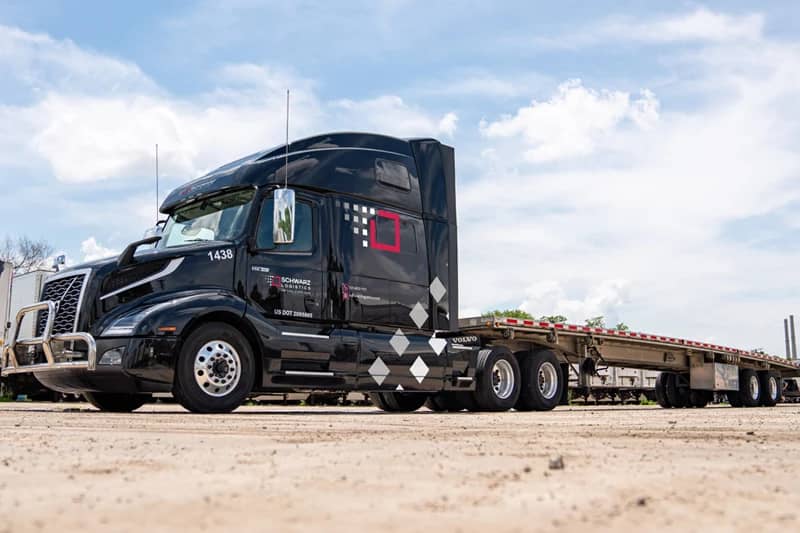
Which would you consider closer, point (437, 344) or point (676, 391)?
point (437, 344)

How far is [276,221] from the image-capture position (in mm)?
9266

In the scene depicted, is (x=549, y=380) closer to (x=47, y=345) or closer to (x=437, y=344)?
(x=437, y=344)

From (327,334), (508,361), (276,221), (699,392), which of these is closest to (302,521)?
(276,221)

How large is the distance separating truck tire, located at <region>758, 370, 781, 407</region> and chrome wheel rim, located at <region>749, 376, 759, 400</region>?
0.33 m

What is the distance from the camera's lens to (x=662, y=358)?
693 inches

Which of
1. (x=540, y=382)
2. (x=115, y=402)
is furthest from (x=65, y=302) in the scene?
(x=540, y=382)

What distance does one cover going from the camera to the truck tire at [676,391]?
1908 centimetres

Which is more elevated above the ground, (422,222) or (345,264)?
(422,222)

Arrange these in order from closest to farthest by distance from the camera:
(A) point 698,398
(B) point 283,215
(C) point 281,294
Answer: (B) point 283,215, (C) point 281,294, (A) point 698,398

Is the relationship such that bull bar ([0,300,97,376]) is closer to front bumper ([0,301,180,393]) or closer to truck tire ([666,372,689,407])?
front bumper ([0,301,180,393])

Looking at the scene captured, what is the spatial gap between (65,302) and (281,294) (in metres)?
2.44

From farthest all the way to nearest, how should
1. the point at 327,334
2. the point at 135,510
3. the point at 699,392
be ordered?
the point at 699,392, the point at 327,334, the point at 135,510

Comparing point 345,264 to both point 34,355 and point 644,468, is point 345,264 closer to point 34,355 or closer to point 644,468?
point 34,355

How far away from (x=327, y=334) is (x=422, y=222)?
8.10 ft
